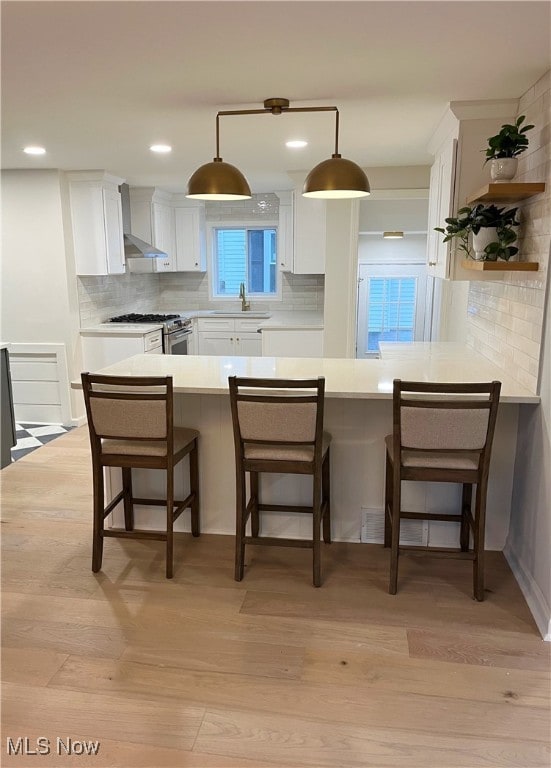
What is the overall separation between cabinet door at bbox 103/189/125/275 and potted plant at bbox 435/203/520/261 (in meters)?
3.58

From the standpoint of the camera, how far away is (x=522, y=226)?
270 cm

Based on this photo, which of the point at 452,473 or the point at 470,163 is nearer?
the point at 452,473

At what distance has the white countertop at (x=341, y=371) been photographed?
2648mm

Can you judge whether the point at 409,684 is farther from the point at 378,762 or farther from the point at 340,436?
the point at 340,436

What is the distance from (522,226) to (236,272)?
16.0 feet

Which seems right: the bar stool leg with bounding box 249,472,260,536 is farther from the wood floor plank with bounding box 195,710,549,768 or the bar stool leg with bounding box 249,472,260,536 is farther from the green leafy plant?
the green leafy plant

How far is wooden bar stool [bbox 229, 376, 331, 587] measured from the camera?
2467 mm

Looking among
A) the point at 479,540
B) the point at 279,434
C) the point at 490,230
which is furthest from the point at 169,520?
the point at 490,230

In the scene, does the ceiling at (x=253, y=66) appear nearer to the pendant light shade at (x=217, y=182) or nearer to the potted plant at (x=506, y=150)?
the potted plant at (x=506, y=150)

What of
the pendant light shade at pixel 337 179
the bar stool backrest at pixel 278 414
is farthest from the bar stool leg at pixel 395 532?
the pendant light shade at pixel 337 179

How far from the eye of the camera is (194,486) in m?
3.04

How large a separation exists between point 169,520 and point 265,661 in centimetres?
81

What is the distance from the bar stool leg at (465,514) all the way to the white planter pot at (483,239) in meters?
1.14

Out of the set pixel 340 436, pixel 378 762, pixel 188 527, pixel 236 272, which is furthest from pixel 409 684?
pixel 236 272
